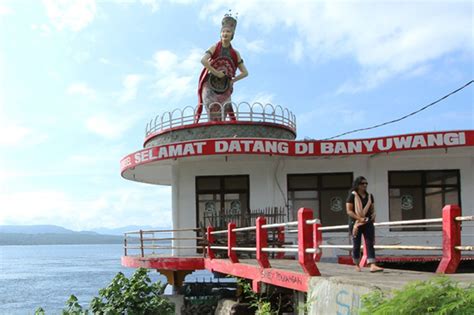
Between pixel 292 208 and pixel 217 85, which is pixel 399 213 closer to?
pixel 292 208

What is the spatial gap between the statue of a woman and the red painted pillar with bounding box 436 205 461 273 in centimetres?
1428

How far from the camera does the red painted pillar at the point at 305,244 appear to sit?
7844mm

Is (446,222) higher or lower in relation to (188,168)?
lower

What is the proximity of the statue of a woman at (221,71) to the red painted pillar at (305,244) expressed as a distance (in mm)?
13039

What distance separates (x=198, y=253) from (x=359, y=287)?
12.2 meters

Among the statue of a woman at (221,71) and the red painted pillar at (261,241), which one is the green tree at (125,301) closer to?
the red painted pillar at (261,241)

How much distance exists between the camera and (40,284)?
73.9 m

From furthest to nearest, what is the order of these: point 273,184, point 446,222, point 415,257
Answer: point 273,184 < point 415,257 < point 446,222

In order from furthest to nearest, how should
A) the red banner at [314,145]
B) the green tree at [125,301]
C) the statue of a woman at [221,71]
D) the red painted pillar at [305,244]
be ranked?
1. the statue of a woman at [221,71]
2. the red banner at [314,145]
3. the green tree at [125,301]
4. the red painted pillar at [305,244]

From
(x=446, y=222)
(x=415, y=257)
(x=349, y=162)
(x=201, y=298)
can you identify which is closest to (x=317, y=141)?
(x=349, y=162)

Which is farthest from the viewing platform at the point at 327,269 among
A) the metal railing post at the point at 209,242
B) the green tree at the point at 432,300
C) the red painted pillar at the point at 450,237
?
the green tree at the point at 432,300

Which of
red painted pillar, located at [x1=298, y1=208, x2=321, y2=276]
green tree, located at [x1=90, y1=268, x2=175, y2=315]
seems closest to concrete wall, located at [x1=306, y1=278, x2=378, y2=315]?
red painted pillar, located at [x1=298, y1=208, x2=321, y2=276]

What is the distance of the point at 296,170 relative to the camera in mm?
18562

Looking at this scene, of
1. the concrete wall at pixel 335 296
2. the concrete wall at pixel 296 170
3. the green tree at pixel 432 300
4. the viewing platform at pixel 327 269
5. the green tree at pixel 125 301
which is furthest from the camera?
the concrete wall at pixel 296 170
